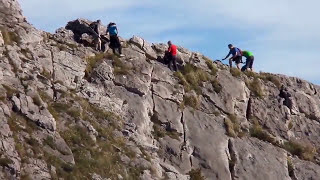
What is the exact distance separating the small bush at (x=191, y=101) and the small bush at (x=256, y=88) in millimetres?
4434

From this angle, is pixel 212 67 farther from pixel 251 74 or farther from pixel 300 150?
pixel 300 150

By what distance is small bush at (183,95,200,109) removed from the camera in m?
43.2

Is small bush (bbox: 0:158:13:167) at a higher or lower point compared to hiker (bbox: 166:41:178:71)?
lower

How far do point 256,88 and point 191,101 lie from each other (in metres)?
5.15

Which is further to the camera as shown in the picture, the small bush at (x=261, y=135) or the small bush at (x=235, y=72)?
the small bush at (x=235, y=72)

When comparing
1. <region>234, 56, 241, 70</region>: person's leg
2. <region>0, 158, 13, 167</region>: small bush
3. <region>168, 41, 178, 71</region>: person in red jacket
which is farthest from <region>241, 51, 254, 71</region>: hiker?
<region>0, 158, 13, 167</region>: small bush

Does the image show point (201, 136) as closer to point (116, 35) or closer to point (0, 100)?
point (116, 35)

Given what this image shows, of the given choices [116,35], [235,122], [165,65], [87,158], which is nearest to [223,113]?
[235,122]

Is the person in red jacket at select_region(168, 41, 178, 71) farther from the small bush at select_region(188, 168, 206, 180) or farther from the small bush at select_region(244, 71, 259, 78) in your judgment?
the small bush at select_region(188, 168, 206, 180)

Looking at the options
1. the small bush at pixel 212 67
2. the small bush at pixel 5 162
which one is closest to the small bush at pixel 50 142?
the small bush at pixel 5 162

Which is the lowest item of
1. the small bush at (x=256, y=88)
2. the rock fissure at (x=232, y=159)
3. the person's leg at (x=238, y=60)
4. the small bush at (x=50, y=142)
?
the small bush at (x=50, y=142)

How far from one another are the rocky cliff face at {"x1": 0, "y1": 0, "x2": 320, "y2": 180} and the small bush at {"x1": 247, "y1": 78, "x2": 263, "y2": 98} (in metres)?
0.05

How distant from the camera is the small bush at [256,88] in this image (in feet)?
153

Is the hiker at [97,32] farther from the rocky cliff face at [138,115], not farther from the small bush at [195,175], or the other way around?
the small bush at [195,175]
